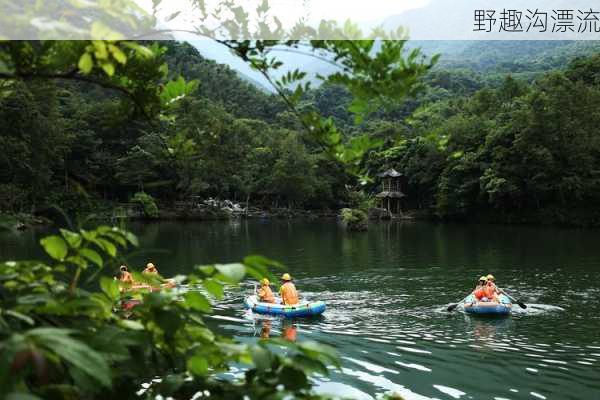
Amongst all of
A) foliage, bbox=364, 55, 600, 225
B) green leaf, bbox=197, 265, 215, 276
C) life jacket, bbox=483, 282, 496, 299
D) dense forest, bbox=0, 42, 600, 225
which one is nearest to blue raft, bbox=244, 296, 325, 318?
life jacket, bbox=483, 282, 496, 299

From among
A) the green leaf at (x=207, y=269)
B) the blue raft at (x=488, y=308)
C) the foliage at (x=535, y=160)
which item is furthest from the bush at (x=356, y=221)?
the green leaf at (x=207, y=269)

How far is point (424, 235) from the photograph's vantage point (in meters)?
36.2

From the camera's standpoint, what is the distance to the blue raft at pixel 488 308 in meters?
12.5

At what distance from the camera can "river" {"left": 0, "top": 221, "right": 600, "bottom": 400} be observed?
8.13 meters

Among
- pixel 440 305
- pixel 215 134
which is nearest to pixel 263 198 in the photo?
pixel 440 305

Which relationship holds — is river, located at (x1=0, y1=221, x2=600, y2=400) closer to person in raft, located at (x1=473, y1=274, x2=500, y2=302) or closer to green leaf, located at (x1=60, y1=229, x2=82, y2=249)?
green leaf, located at (x1=60, y1=229, x2=82, y2=249)

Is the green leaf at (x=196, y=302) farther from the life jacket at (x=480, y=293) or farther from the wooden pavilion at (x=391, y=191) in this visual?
the wooden pavilion at (x=391, y=191)

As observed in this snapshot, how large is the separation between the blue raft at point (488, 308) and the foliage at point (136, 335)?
11.8m

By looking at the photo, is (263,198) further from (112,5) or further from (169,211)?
(112,5)

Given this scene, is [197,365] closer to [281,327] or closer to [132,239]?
[132,239]

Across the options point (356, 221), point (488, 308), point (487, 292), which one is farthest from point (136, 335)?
point (356, 221)

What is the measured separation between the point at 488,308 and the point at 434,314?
3.88ft

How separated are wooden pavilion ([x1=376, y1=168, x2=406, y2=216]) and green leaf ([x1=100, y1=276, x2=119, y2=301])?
52265 mm

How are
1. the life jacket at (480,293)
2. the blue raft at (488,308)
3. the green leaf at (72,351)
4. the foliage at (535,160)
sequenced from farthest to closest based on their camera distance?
the foliage at (535,160) < the life jacket at (480,293) < the blue raft at (488,308) < the green leaf at (72,351)
